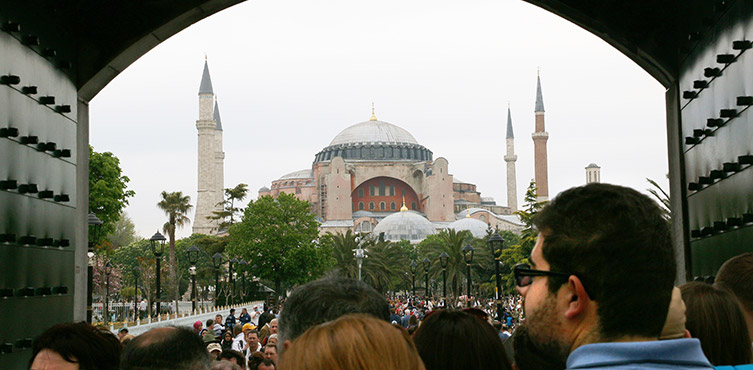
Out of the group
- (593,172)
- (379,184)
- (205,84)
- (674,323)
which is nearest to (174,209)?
(205,84)

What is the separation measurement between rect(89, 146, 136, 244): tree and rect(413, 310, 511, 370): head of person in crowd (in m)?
36.0

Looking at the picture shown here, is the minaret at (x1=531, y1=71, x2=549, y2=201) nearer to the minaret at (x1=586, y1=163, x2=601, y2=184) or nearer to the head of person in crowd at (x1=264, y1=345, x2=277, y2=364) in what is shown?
the minaret at (x1=586, y1=163, x2=601, y2=184)

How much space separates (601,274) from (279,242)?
4631 centimetres

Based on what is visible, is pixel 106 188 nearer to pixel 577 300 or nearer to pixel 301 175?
pixel 577 300

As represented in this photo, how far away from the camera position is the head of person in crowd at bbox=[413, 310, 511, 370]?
10.4 ft

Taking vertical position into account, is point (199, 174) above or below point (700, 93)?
above

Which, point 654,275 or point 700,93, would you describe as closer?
point 654,275

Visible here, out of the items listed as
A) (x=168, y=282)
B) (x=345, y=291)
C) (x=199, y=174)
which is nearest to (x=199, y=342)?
(x=345, y=291)

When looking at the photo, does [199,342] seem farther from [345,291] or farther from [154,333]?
[345,291]

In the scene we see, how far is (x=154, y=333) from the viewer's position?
3.30 metres

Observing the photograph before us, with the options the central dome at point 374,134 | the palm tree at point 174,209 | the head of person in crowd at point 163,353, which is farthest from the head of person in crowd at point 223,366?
the central dome at point 374,134

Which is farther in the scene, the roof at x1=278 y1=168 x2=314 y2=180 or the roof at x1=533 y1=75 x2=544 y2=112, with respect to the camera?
the roof at x1=278 y1=168 x2=314 y2=180

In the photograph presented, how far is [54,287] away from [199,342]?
15.1 feet

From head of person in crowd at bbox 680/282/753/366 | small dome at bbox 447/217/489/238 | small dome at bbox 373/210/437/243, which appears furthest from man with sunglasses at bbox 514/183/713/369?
small dome at bbox 447/217/489/238
